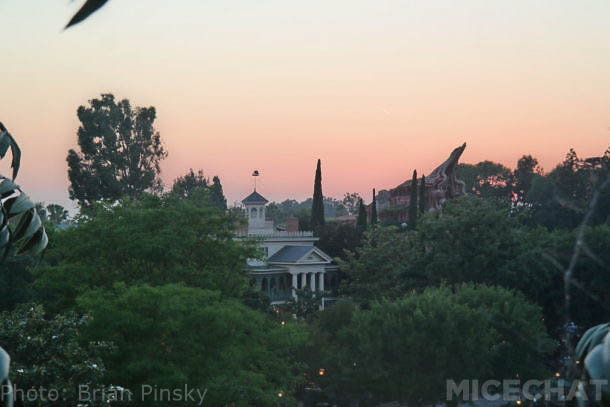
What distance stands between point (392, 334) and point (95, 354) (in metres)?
15.4

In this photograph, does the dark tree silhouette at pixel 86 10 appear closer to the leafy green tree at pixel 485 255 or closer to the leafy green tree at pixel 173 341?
the leafy green tree at pixel 173 341

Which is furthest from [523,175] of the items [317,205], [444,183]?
[317,205]

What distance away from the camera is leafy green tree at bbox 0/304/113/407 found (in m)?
17.4

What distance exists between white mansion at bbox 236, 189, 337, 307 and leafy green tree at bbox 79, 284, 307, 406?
1676 inches

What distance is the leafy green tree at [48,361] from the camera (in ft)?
57.1

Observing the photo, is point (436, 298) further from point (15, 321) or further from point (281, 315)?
point (15, 321)

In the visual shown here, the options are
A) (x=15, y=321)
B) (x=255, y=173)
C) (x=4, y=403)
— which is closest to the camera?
(x=4, y=403)

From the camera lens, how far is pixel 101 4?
2.58m

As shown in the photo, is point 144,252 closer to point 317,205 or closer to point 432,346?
point 432,346

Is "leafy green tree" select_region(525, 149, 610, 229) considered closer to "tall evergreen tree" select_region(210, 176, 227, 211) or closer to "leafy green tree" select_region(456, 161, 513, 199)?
"tall evergreen tree" select_region(210, 176, 227, 211)

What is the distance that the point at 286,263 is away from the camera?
7181 centimetres

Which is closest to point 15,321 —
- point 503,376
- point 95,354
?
point 95,354

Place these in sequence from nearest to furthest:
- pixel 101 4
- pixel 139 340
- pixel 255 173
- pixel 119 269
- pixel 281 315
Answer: pixel 101 4 → pixel 139 340 → pixel 119 269 → pixel 281 315 → pixel 255 173

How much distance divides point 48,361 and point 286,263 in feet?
176
